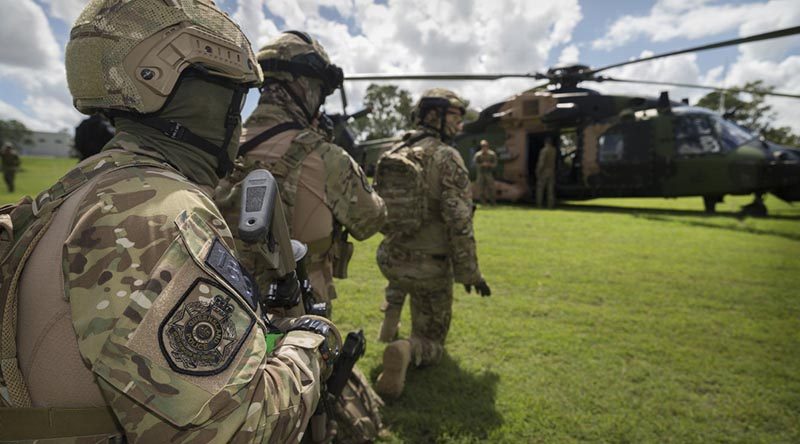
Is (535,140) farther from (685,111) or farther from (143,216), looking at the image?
(143,216)

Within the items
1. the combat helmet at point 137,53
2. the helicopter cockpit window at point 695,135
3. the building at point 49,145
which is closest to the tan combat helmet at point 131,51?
the combat helmet at point 137,53

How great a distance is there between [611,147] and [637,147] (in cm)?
58

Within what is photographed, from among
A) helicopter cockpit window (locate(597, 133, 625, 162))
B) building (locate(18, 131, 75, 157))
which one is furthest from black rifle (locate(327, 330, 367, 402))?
building (locate(18, 131, 75, 157))

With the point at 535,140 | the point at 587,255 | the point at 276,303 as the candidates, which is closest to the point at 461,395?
the point at 276,303

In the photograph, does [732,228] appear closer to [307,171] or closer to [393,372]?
[393,372]

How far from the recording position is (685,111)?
988 centimetres

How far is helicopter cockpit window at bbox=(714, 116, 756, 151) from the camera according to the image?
381 inches

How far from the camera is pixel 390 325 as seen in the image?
3.55 m

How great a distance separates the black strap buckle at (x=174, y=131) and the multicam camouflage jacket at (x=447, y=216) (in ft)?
6.90

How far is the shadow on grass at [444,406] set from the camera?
8.04ft

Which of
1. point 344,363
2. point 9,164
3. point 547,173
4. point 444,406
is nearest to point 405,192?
point 444,406

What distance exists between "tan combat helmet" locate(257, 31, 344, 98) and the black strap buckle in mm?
1068

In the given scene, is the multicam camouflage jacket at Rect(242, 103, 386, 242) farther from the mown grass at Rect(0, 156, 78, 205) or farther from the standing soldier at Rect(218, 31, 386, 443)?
the mown grass at Rect(0, 156, 78, 205)

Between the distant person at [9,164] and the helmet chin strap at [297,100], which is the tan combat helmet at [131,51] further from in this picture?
the distant person at [9,164]
